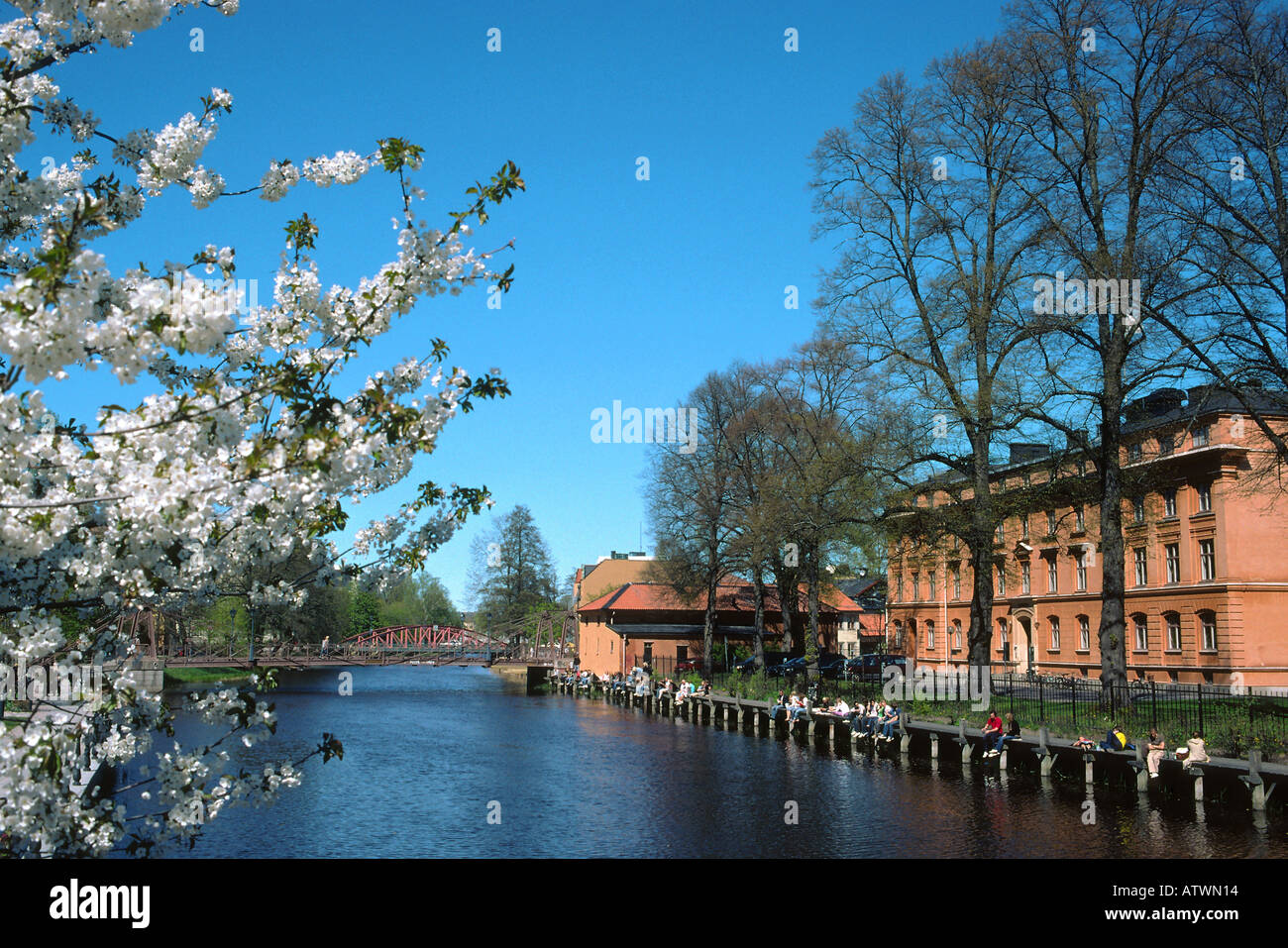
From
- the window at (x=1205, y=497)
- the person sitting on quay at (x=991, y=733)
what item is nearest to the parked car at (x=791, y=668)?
the window at (x=1205, y=497)

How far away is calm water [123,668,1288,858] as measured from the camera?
686 inches

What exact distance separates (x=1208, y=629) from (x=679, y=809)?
30572 millimetres

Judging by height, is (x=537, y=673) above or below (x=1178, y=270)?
below

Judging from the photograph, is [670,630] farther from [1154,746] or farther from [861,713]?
[1154,746]

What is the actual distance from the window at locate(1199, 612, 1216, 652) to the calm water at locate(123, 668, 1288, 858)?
19844 millimetres

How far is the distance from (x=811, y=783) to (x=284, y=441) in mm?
22066

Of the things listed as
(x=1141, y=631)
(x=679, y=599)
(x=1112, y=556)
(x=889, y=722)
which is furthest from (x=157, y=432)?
(x=679, y=599)

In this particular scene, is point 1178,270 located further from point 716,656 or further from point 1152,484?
point 716,656

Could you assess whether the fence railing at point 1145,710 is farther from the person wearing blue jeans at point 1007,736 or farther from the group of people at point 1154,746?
the person wearing blue jeans at point 1007,736

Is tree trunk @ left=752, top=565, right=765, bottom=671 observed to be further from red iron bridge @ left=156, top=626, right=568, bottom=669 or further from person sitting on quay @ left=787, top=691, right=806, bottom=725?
red iron bridge @ left=156, top=626, right=568, bottom=669

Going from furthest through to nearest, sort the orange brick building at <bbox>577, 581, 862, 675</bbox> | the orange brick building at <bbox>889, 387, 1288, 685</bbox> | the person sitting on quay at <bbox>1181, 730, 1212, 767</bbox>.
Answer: the orange brick building at <bbox>577, 581, 862, 675</bbox>, the orange brick building at <bbox>889, 387, 1288, 685</bbox>, the person sitting on quay at <bbox>1181, 730, 1212, 767</bbox>

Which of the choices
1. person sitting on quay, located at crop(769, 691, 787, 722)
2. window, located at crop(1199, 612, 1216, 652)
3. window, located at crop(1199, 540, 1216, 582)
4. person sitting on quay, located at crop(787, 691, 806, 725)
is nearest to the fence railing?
person sitting on quay, located at crop(787, 691, 806, 725)

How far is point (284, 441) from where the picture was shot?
5.16 metres
